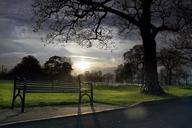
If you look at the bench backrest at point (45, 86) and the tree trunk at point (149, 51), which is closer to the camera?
the bench backrest at point (45, 86)

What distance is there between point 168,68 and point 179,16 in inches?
2306

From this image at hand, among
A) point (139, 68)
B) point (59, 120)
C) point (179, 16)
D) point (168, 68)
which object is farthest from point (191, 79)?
point (59, 120)

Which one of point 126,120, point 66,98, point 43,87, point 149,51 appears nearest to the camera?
point 126,120

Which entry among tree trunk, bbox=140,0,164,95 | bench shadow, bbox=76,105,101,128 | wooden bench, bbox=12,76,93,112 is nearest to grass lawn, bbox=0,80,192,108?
wooden bench, bbox=12,76,93,112

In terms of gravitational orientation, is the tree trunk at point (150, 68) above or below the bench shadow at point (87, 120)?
above

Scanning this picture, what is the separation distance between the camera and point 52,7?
1289 inches

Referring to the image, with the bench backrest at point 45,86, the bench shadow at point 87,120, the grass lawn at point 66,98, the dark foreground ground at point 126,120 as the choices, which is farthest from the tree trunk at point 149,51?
the bench shadow at point 87,120

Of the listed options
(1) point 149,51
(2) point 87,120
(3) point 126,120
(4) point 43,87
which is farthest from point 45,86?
(1) point 149,51

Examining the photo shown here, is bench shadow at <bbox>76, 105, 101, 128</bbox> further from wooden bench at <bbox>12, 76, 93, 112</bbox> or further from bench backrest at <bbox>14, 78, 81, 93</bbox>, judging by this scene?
bench backrest at <bbox>14, 78, 81, 93</bbox>

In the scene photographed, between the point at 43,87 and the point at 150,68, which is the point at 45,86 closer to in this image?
the point at 43,87

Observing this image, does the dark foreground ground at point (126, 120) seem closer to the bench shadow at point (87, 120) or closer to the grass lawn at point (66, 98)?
the bench shadow at point (87, 120)

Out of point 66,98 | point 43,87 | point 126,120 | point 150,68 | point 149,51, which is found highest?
point 149,51

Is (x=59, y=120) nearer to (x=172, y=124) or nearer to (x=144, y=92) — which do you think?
(x=172, y=124)

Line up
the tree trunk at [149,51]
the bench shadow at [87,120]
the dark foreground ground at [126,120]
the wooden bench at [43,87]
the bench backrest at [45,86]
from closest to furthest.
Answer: the dark foreground ground at [126,120]
the bench shadow at [87,120]
the wooden bench at [43,87]
the bench backrest at [45,86]
the tree trunk at [149,51]
